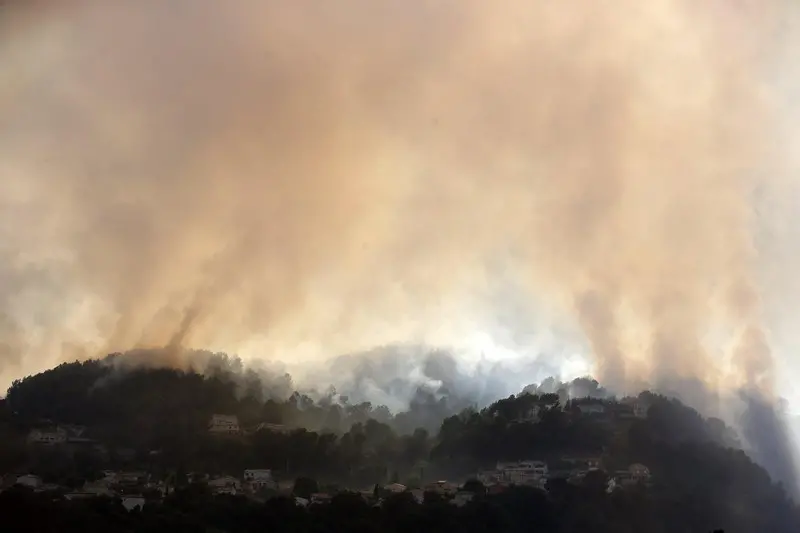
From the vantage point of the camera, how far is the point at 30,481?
52.4 feet

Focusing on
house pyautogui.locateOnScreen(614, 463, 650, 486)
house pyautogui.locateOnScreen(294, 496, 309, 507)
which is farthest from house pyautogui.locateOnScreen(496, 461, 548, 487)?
house pyautogui.locateOnScreen(294, 496, 309, 507)

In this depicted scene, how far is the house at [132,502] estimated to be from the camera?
1568cm

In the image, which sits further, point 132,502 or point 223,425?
point 223,425

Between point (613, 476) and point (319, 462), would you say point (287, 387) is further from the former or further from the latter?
point (613, 476)

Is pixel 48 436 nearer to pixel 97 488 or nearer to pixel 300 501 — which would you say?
pixel 97 488

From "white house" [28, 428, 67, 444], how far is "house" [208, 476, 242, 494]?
354 cm

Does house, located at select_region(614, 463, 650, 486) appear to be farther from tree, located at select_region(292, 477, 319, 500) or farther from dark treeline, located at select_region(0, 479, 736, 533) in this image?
tree, located at select_region(292, 477, 319, 500)

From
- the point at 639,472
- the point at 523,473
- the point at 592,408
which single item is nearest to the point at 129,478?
the point at 523,473

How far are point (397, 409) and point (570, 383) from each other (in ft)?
13.7

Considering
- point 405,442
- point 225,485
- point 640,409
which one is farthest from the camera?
point 640,409

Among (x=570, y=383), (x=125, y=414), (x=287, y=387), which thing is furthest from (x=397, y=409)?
(x=125, y=414)

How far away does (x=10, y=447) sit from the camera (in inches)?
654

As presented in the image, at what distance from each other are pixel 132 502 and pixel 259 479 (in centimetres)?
258

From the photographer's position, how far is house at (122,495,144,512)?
617 inches
